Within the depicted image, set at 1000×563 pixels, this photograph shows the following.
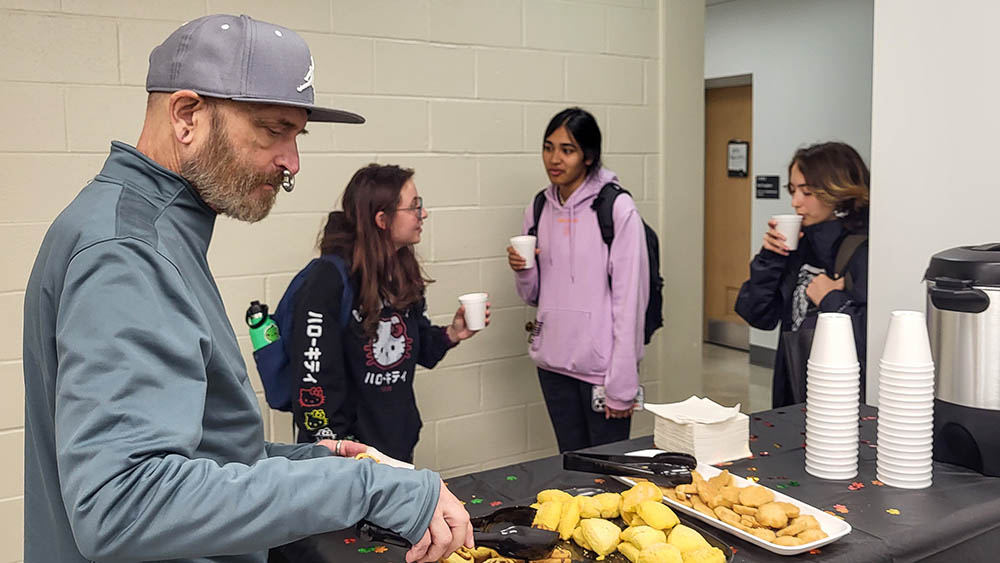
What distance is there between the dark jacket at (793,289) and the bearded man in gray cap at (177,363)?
6.09 feet

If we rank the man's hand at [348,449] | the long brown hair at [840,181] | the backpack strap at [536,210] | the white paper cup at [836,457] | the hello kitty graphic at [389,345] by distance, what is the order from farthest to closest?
the backpack strap at [536,210], the long brown hair at [840,181], the hello kitty graphic at [389,345], the white paper cup at [836,457], the man's hand at [348,449]

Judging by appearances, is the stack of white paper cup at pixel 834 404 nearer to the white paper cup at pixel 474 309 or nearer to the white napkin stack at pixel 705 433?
the white napkin stack at pixel 705 433

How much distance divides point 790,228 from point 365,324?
4.82 ft

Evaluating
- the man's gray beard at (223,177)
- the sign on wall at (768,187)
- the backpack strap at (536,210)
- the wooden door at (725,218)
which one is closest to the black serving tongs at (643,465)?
the man's gray beard at (223,177)

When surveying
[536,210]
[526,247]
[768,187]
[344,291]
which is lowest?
[344,291]

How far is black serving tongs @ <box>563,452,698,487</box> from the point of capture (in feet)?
5.38

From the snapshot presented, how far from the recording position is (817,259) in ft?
10.1

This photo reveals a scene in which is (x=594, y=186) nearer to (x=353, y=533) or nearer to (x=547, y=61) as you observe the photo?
(x=547, y=61)

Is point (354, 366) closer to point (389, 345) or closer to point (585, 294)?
point (389, 345)

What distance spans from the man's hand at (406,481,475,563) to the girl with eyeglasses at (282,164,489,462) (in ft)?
4.90

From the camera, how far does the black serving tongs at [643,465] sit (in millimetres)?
1641

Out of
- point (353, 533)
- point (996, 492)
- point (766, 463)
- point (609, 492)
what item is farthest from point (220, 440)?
point (996, 492)

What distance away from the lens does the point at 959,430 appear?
5.90ft

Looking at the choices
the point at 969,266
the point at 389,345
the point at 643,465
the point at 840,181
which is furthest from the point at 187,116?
the point at 840,181
